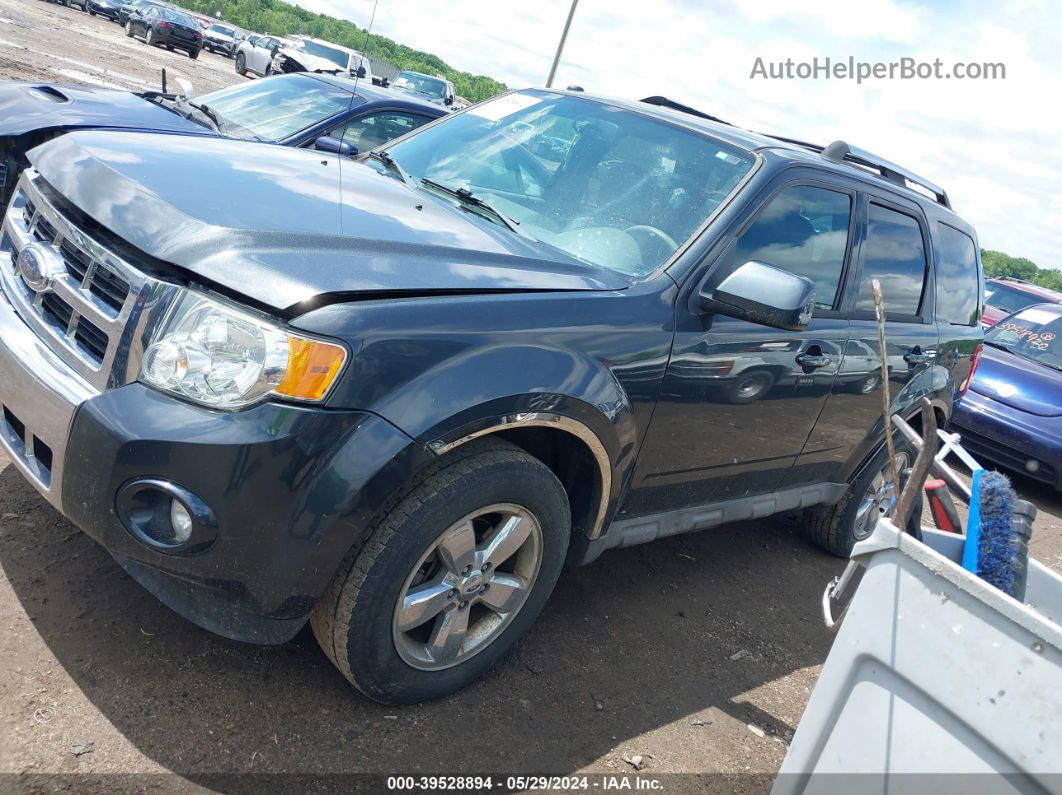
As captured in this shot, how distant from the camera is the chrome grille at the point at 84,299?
7.64 feet

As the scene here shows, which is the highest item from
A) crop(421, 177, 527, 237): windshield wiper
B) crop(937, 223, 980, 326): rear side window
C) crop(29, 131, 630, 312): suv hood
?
crop(937, 223, 980, 326): rear side window

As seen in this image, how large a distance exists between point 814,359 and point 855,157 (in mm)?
1252

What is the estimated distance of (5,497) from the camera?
A: 3.29m

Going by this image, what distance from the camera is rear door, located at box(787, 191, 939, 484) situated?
156 inches

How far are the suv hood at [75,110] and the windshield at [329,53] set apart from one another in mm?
20003

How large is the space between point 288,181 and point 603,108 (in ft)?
4.91

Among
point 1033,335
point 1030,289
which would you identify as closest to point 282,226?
point 1033,335

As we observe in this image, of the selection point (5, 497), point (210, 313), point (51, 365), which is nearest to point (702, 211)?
point (210, 313)

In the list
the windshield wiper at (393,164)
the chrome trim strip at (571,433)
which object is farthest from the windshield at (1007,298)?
the chrome trim strip at (571,433)

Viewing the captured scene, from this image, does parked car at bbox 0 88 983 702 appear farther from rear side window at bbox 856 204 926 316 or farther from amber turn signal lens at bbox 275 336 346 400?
rear side window at bbox 856 204 926 316

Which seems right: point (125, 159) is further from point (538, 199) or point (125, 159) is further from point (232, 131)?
point (232, 131)

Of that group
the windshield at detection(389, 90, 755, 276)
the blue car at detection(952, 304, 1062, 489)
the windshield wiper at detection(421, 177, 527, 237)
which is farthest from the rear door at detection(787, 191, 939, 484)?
the blue car at detection(952, 304, 1062, 489)

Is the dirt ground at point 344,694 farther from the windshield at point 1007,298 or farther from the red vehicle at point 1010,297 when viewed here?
the windshield at point 1007,298

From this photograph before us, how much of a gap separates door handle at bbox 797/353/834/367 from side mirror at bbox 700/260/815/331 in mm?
541
